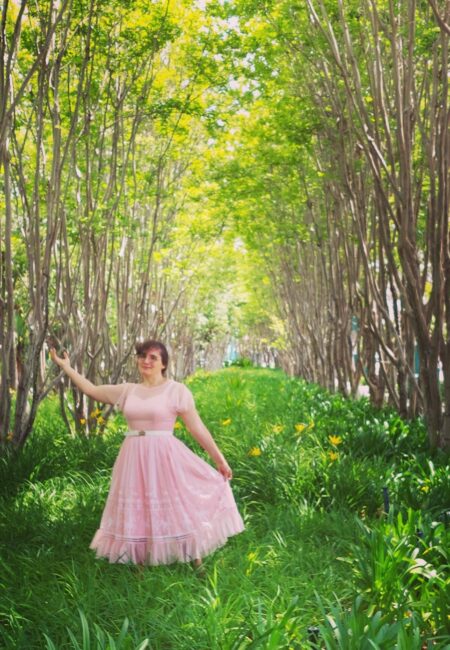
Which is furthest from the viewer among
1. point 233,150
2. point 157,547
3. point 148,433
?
point 233,150

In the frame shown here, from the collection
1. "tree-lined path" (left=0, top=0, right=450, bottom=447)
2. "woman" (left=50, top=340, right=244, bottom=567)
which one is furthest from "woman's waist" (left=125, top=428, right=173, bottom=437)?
"tree-lined path" (left=0, top=0, right=450, bottom=447)

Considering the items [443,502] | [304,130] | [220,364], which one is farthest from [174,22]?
[220,364]

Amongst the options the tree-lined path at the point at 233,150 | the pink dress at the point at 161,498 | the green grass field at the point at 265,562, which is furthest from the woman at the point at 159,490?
the tree-lined path at the point at 233,150

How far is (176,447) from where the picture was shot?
4.82 meters

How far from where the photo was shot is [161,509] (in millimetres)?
4676

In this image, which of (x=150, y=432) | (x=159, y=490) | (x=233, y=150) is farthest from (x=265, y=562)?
(x=233, y=150)

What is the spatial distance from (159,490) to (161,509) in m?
0.11

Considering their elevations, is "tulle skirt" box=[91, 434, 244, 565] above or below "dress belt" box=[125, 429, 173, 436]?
below

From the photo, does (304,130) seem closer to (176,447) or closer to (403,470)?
(403,470)

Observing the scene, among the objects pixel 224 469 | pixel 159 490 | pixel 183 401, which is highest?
pixel 183 401

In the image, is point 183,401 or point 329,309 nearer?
point 183,401

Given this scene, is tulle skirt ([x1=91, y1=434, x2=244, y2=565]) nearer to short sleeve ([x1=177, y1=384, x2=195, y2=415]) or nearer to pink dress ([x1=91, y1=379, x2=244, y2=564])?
pink dress ([x1=91, y1=379, x2=244, y2=564])

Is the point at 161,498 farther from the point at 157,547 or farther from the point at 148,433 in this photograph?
the point at 148,433

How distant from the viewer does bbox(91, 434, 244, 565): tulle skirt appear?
4.64 m
